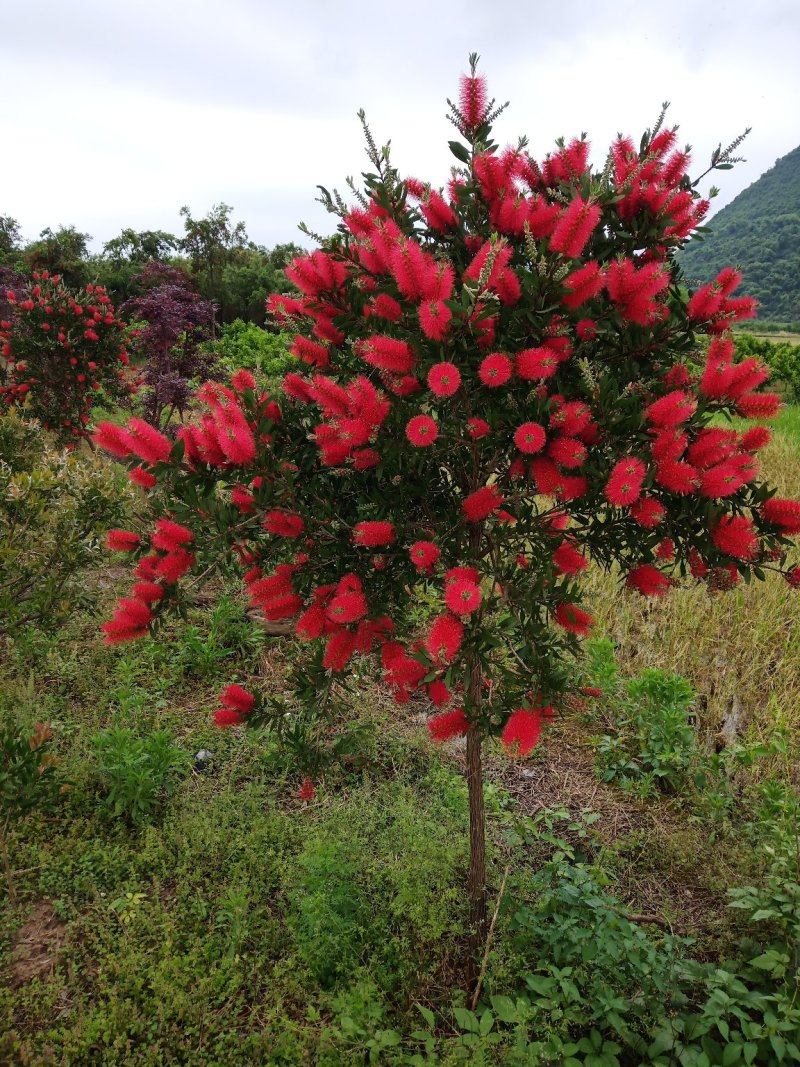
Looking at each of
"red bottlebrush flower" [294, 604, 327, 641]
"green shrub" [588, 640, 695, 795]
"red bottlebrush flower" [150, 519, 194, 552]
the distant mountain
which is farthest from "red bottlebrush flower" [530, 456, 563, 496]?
the distant mountain

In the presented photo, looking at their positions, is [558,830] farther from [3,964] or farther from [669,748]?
[3,964]

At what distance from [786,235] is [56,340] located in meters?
42.9

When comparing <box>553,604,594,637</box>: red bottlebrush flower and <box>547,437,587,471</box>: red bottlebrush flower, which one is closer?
<box>547,437,587,471</box>: red bottlebrush flower

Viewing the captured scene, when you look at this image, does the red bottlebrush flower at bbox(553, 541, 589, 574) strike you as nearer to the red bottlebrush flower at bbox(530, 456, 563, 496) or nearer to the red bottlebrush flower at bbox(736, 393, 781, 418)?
the red bottlebrush flower at bbox(530, 456, 563, 496)

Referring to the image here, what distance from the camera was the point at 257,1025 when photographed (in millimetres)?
2057

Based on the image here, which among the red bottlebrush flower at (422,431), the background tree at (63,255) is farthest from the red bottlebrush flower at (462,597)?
the background tree at (63,255)

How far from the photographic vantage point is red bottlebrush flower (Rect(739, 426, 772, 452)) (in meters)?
1.40

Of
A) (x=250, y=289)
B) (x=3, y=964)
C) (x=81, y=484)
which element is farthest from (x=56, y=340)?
(x=250, y=289)

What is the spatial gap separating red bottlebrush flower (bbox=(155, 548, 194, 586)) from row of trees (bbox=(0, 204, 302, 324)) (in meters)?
17.1

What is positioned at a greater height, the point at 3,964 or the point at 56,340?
the point at 56,340

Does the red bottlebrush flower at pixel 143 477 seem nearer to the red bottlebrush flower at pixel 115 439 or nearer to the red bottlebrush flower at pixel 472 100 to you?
the red bottlebrush flower at pixel 115 439

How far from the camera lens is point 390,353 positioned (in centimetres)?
132

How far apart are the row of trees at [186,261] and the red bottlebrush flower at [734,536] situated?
17.3 m

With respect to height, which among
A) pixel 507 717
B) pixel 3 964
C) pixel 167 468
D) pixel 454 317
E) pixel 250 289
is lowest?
pixel 3 964
